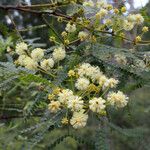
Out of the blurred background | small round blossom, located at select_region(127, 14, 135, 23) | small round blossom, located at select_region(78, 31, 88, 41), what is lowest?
the blurred background

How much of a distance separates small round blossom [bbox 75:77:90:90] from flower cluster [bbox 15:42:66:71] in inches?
5.5

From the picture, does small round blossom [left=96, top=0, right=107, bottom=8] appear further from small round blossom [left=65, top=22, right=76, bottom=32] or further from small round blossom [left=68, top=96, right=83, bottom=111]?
small round blossom [left=68, top=96, right=83, bottom=111]

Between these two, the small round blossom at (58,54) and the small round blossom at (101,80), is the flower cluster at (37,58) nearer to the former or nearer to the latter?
the small round blossom at (58,54)

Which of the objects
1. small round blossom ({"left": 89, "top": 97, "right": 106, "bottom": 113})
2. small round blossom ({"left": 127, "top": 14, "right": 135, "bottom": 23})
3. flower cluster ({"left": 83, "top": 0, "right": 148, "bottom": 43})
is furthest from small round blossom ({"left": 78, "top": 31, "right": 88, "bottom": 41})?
small round blossom ({"left": 89, "top": 97, "right": 106, "bottom": 113})

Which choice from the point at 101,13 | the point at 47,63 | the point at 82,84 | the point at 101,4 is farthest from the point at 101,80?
the point at 101,4

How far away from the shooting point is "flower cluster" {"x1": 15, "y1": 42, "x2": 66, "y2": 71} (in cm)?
130

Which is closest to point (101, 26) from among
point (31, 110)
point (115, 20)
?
point (115, 20)

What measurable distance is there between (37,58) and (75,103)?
0.87ft

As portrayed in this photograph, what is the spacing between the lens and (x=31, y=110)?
4.25 ft

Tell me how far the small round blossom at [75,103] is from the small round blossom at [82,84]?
5 centimetres

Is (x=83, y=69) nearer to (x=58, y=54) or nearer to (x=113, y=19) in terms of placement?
(x=58, y=54)

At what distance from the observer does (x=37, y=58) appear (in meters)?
1.32

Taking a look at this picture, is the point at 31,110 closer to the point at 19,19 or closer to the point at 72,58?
the point at 72,58

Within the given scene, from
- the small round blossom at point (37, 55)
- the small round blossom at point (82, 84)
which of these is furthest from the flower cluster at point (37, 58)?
the small round blossom at point (82, 84)
